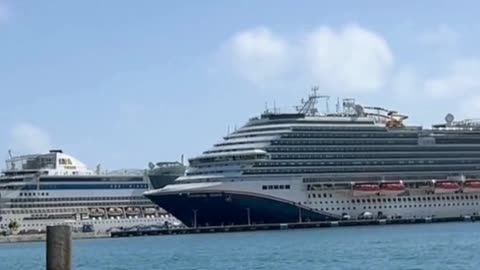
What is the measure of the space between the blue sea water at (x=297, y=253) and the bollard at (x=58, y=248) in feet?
101

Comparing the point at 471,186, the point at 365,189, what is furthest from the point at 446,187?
the point at 365,189

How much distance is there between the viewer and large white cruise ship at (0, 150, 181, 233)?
125250mm

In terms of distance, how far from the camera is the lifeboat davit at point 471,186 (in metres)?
113

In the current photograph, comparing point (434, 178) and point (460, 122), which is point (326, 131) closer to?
point (434, 178)

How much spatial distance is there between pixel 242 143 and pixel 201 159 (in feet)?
13.5

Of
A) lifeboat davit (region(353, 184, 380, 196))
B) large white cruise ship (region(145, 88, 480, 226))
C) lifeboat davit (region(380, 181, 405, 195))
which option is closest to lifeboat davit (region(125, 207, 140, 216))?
large white cruise ship (region(145, 88, 480, 226))

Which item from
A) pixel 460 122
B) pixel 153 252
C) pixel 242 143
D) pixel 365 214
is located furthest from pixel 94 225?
pixel 153 252

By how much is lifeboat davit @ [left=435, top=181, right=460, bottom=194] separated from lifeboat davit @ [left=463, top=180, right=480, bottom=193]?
1.03 m

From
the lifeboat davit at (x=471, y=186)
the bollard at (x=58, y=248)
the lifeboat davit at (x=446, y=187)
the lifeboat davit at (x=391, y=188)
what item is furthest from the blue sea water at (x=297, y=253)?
the bollard at (x=58, y=248)

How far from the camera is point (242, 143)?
112 metres

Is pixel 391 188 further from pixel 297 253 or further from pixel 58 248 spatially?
pixel 58 248

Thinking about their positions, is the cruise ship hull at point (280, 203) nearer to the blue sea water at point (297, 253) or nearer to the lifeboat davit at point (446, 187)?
the lifeboat davit at point (446, 187)

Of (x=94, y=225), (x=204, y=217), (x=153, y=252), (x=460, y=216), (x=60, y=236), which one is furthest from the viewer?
(x=94, y=225)

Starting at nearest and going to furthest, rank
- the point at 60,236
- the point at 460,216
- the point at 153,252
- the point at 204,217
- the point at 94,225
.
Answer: the point at 60,236, the point at 153,252, the point at 204,217, the point at 460,216, the point at 94,225
